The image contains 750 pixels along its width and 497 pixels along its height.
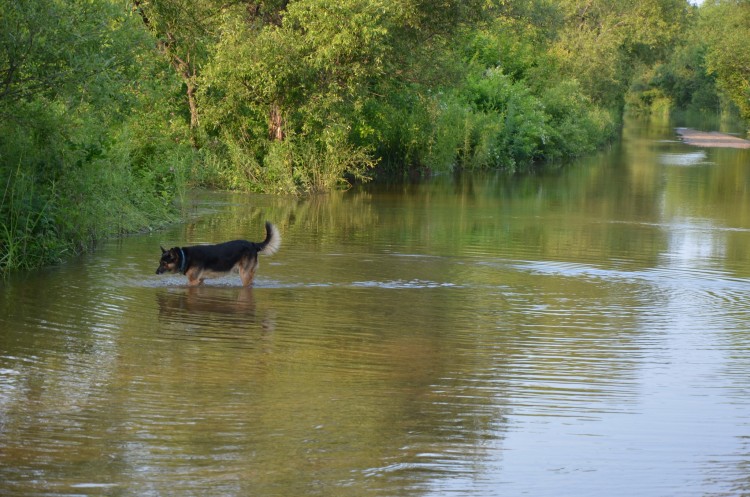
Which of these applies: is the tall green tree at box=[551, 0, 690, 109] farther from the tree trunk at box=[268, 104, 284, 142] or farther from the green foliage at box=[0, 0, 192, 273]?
the green foliage at box=[0, 0, 192, 273]

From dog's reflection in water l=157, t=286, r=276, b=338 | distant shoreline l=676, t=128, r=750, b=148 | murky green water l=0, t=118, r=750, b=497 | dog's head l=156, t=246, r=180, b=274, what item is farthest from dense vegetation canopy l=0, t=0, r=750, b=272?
distant shoreline l=676, t=128, r=750, b=148

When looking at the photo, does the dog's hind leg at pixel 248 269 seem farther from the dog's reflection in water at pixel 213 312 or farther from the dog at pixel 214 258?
the dog's reflection in water at pixel 213 312

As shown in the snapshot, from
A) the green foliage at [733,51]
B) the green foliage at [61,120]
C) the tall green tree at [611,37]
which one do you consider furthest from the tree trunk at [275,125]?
the green foliage at [733,51]

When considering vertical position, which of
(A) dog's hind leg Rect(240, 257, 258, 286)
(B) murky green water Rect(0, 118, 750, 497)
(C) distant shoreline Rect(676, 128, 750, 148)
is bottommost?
(B) murky green water Rect(0, 118, 750, 497)

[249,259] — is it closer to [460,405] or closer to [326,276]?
[326,276]

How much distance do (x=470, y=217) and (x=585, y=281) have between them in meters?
8.63

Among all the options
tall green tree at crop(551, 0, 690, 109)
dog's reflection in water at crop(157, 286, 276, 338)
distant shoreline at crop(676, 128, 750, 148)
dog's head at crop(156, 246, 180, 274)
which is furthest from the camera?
distant shoreline at crop(676, 128, 750, 148)

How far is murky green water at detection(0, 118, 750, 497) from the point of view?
7105 mm

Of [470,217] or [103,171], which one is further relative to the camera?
[470,217]

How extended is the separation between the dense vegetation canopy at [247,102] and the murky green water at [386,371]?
4.35 feet

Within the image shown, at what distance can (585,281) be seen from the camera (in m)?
15.5

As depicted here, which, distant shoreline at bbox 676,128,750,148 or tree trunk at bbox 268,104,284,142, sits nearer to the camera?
tree trunk at bbox 268,104,284,142

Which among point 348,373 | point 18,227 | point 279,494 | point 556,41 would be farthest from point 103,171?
point 556,41

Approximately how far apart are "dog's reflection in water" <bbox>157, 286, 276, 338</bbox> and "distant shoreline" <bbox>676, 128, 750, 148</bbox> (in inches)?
2122
